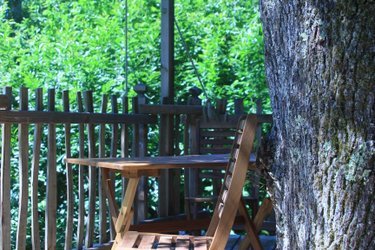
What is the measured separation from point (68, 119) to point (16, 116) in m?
0.49

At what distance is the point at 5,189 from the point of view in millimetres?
4391

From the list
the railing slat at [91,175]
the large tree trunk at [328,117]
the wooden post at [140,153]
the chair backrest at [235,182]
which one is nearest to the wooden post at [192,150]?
the wooden post at [140,153]

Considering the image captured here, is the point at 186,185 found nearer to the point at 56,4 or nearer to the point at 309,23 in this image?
the point at 309,23

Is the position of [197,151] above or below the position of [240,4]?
below

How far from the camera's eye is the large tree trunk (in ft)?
8.35

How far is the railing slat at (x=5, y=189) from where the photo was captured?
437 cm

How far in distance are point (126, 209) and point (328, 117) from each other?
1.71m

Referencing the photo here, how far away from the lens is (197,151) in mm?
6121

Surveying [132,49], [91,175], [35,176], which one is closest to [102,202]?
[91,175]

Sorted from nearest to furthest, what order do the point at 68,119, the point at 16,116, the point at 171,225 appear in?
the point at 16,116 → the point at 68,119 → the point at 171,225

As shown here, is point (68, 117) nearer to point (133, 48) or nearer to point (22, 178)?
point (22, 178)

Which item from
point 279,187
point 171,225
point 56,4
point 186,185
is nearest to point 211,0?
point 56,4

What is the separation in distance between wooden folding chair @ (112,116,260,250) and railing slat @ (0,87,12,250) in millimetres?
922

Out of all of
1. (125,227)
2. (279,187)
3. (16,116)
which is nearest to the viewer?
(279,187)
